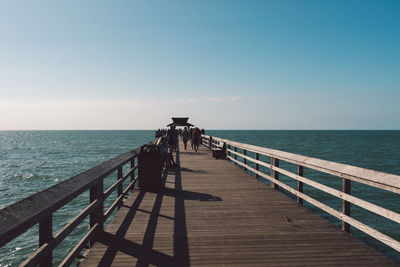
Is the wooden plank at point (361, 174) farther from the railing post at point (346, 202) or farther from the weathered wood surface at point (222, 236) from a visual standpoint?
the weathered wood surface at point (222, 236)

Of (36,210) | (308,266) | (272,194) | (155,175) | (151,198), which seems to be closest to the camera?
(36,210)

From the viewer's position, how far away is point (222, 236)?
181 inches

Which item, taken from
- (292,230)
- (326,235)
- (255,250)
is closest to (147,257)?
(255,250)

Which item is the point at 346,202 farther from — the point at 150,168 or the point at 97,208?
the point at 150,168

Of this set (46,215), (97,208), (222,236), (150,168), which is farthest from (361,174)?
(150,168)

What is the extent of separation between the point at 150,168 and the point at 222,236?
12.8 ft

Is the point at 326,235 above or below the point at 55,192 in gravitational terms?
below

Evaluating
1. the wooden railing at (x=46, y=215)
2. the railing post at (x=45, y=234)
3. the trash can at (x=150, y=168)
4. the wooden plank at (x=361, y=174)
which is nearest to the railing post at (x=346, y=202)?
the wooden plank at (x=361, y=174)

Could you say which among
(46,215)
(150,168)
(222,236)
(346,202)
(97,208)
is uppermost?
(46,215)

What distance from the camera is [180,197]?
725 cm

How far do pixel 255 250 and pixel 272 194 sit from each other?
3.70 m

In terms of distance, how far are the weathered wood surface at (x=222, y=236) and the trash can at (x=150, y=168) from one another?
2.62ft

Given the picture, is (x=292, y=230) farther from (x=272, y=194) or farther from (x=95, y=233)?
(x=95, y=233)

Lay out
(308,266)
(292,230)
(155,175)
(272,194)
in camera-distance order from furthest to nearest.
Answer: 1. (155,175)
2. (272,194)
3. (292,230)
4. (308,266)
